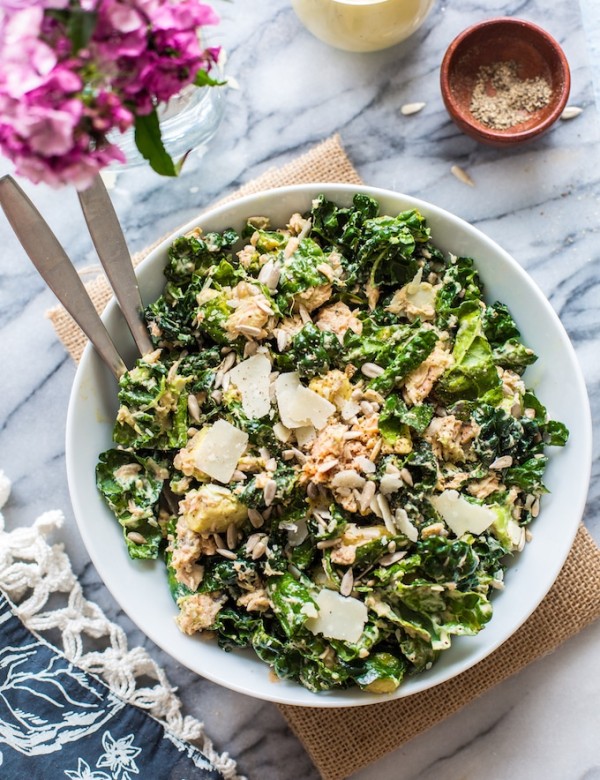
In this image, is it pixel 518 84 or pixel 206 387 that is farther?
pixel 518 84

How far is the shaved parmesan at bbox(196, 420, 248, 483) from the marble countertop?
108 centimetres

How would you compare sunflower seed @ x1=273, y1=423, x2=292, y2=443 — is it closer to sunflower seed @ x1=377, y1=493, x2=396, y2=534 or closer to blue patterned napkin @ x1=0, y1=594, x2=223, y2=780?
sunflower seed @ x1=377, y1=493, x2=396, y2=534

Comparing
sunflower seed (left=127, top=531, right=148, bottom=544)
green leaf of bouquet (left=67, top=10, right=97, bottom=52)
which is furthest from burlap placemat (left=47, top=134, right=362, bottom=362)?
green leaf of bouquet (left=67, top=10, right=97, bottom=52)

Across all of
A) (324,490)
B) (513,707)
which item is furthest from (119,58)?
(513,707)

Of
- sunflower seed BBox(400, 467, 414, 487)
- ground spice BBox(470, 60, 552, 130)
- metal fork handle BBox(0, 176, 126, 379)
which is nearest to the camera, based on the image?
metal fork handle BBox(0, 176, 126, 379)

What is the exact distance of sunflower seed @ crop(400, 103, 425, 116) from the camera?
3662 millimetres

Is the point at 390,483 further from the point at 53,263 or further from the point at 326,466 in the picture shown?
the point at 53,263

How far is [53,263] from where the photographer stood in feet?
9.23

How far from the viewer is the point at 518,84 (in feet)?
11.9

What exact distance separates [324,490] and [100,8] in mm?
1649

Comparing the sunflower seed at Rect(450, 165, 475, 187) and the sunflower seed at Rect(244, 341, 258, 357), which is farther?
the sunflower seed at Rect(450, 165, 475, 187)

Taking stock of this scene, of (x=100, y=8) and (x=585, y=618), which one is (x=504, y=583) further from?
(x=100, y=8)

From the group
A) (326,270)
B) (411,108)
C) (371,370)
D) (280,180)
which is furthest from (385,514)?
(411,108)

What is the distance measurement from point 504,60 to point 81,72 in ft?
8.15
